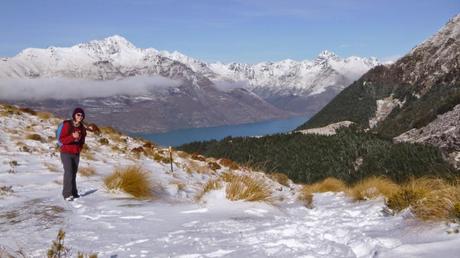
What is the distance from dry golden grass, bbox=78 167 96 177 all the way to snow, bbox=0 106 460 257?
3.41ft

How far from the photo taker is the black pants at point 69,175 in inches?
441

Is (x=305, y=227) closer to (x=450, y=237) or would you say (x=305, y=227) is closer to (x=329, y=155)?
(x=450, y=237)

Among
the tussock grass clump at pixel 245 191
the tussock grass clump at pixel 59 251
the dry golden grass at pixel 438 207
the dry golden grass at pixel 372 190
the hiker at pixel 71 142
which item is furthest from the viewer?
the dry golden grass at pixel 372 190

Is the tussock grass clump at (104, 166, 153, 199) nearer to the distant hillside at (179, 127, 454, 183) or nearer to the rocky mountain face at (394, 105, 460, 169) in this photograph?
the distant hillside at (179, 127, 454, 183)

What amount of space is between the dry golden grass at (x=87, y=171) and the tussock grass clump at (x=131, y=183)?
2401mm

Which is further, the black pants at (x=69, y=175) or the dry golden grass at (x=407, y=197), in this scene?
the black pants at (x=69, y=175)

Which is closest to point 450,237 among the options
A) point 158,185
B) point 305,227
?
point 305,227

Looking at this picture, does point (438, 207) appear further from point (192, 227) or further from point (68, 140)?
point (68, 140)

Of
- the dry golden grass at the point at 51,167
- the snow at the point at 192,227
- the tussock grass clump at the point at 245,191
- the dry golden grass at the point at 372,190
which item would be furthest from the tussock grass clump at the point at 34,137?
the dry golden grass at the point at 372,190

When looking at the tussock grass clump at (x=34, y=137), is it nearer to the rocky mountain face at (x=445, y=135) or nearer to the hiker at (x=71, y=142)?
the hiker at (x=71, y=142)

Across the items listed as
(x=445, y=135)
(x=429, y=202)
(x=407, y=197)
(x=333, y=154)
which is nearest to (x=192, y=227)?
Result: (x=429, y=202)

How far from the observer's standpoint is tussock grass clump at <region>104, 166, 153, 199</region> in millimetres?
12352

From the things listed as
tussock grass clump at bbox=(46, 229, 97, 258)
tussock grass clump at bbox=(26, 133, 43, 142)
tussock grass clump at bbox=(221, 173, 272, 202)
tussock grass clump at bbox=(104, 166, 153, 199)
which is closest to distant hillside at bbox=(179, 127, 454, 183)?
tussock grass clump at bbox=(26, 133, 43, 142)

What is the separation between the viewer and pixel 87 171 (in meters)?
15.3
